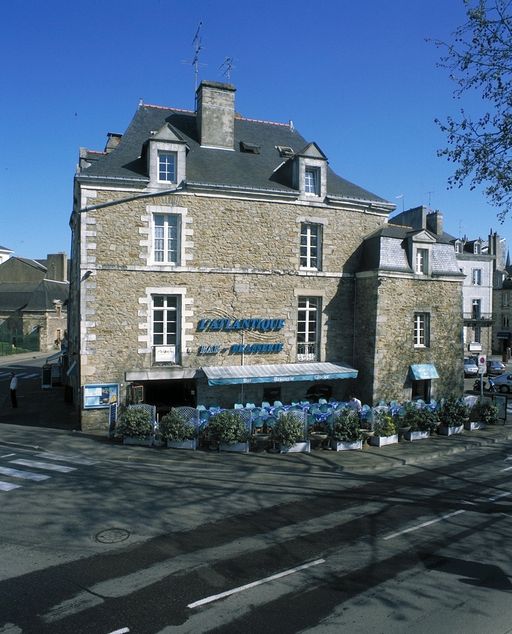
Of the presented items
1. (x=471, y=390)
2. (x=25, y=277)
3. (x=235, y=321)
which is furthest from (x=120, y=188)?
(x=25, y=277)

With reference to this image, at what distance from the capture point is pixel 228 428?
531 inches

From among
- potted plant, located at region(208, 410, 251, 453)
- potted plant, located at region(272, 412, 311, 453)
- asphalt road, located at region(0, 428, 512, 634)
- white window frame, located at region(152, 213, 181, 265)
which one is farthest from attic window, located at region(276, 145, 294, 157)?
asphalt road, located at region(0, 428, 512, 634)

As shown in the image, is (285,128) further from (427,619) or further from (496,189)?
(427,619)

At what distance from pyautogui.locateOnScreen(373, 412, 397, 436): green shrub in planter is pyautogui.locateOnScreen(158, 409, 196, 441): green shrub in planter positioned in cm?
530

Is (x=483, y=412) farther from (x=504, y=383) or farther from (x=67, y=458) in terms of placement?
(x=67, y=458)

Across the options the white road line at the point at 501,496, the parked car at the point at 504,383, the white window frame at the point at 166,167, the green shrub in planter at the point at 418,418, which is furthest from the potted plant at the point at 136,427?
the parked car at the point at 504,383

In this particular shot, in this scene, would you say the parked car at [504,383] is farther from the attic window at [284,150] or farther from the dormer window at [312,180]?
the attic window at [284,150]

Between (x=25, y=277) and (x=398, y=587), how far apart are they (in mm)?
57758

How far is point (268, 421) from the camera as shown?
46.4 ft

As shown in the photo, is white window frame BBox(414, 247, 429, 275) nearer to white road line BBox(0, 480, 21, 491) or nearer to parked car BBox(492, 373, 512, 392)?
parked car BBox(492, 373, 512, 392)

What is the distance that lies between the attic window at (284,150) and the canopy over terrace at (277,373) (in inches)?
328

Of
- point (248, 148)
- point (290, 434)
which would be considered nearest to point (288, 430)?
point (290, 434)

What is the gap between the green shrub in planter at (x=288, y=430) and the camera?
13.6 meters

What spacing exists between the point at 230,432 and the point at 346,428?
3.28 metres
